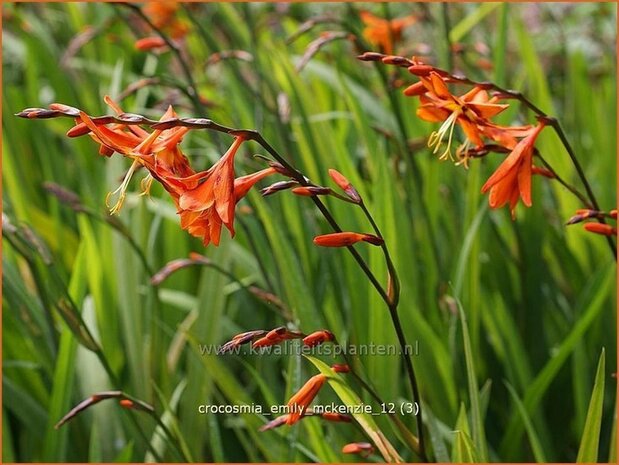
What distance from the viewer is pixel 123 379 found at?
131cm

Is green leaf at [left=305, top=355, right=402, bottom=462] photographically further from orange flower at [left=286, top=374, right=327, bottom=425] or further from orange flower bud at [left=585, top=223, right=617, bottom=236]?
orange flower bud at [left=585, top=223, right=617, bottom=236]

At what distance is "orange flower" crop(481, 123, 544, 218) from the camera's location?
75 centimetres

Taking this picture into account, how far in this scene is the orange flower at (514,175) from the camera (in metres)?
0.75

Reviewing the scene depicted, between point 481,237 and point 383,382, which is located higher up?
point 481,237

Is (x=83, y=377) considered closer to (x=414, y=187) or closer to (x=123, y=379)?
(x=123, y=379)

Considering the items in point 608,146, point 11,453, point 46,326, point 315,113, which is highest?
point 315,113

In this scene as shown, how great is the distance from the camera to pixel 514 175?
0.76 metres

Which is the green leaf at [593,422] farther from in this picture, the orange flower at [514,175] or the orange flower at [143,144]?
the orange flower at [143,144]

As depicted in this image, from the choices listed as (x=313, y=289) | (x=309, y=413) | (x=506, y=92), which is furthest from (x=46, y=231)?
(x=506, y=92)

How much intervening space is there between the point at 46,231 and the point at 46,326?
0.41 meters

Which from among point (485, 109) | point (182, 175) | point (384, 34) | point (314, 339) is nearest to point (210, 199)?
point (182, 175)

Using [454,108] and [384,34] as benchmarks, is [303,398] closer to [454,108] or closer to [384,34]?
[454,108]

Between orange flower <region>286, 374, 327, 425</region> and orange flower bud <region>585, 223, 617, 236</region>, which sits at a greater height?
orange flower bud <region>585, 223, 617, 236</region>

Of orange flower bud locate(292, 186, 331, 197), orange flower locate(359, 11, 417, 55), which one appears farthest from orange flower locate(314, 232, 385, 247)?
orange flower locate(359, 11, 417, 55)
